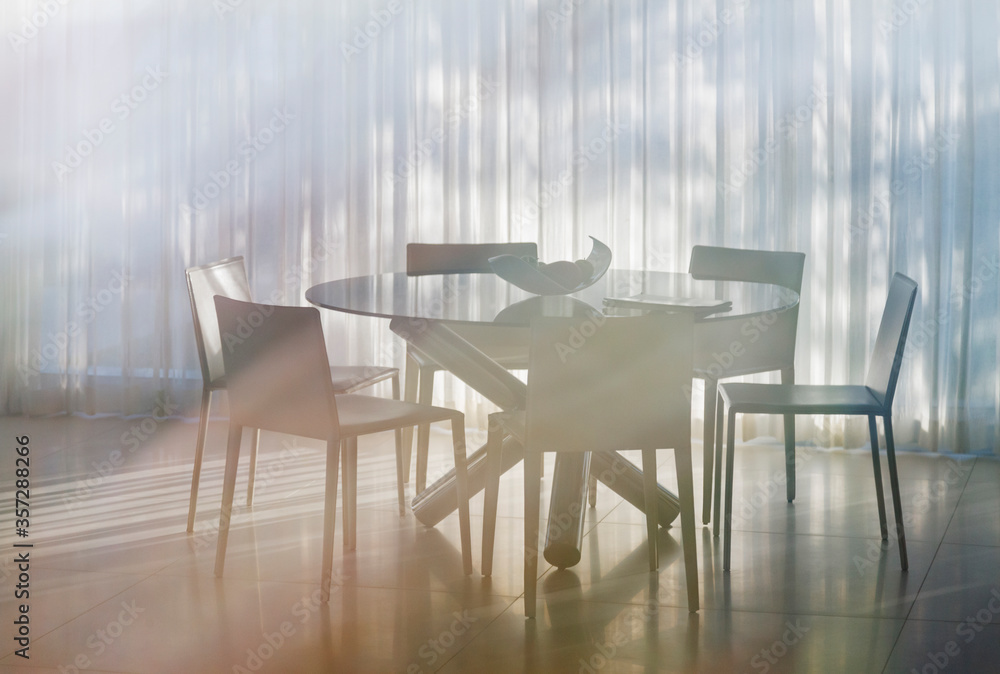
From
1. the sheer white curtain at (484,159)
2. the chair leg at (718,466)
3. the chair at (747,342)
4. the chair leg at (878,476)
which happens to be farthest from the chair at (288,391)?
the sheer white curtain at (484,159)

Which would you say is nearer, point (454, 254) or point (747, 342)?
point (747, 342)

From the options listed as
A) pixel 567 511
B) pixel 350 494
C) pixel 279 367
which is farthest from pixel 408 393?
pixel 279 367

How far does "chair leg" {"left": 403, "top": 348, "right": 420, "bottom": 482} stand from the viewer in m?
3.94

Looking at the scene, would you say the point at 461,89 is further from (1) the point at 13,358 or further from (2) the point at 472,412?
(1) the point at 13,358

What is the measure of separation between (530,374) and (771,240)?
2.12m

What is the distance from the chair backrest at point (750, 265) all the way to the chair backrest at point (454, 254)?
0.64 metres

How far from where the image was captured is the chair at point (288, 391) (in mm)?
2805

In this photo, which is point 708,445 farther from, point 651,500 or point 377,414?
point 377,414

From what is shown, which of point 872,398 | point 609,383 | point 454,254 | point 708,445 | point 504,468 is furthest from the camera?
point 454,254

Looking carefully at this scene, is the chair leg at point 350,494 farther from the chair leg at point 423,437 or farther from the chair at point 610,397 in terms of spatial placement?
the chair at point 610,397

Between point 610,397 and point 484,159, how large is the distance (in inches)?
86.8

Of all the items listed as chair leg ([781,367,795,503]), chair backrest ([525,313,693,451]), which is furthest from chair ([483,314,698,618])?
chair leg ([781,367,795,503])

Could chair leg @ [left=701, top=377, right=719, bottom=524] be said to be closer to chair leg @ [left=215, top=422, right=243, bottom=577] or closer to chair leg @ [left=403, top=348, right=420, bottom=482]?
chair leg @ [left=403, top=348, right=420, bottom=482]

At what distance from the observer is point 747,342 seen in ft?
12.3
